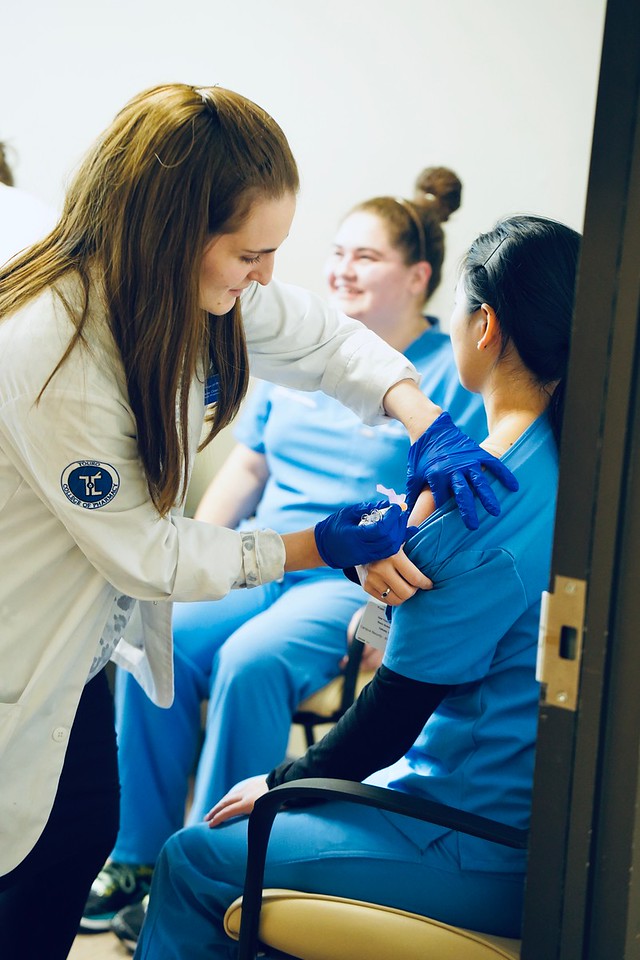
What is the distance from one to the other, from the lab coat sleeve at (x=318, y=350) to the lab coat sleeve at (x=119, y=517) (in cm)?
36

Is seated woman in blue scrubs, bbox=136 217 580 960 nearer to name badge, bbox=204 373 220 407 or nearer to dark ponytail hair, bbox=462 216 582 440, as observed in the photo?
dark ponytail hair, bbox=462 216 582 440

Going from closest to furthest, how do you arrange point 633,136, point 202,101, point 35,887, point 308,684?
point 633,136, point 202,101, point 35,887, point 308,684

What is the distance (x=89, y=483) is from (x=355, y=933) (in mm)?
619

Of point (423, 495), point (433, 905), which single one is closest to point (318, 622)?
point (423, 495)

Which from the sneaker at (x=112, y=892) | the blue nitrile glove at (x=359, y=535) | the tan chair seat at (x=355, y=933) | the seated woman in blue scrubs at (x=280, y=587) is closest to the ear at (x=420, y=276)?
the seated woman in blue scrubs at (x=280, y=587)

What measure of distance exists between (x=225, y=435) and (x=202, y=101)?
5.95ft

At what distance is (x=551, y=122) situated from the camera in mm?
2504

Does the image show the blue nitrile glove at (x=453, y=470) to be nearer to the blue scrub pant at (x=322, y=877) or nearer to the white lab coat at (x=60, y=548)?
the white lab coat at (x=60, y=548)

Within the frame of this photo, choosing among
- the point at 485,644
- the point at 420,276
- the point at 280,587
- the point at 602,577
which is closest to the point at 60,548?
the point at 485,644

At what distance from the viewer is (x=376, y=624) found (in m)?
1.37

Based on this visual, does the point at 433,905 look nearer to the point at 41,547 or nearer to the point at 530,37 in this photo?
the point at 41,547

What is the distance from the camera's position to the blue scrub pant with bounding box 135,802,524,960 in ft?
3.85

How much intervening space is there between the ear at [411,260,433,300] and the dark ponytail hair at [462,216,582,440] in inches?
48.4

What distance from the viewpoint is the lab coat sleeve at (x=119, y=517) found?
1106mm
